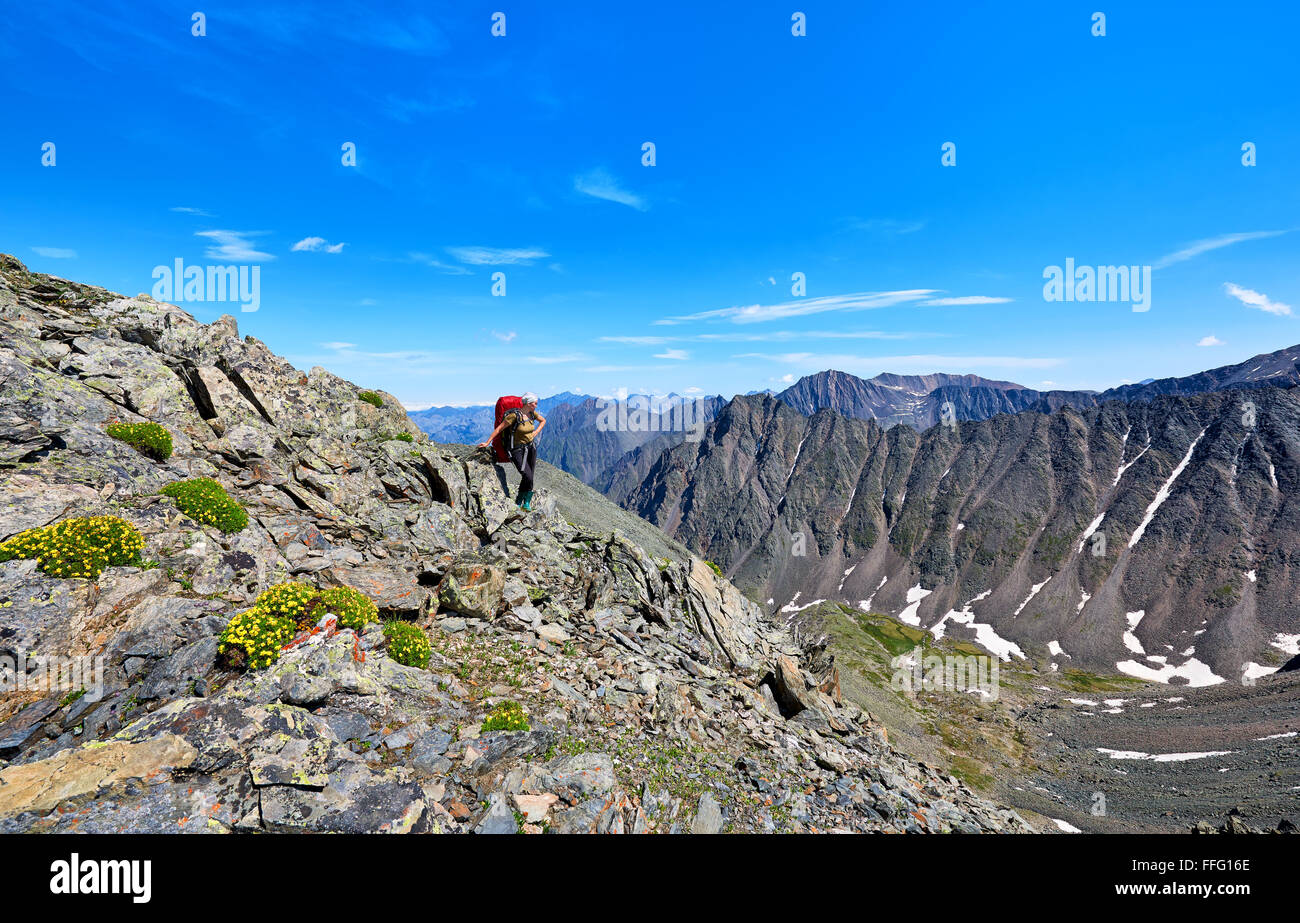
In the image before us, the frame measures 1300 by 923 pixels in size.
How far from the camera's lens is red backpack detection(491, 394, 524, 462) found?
24.4 m

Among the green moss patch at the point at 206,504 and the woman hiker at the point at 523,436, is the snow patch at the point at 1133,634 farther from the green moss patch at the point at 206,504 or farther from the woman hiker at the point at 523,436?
the green moss patch at the point at 206,504

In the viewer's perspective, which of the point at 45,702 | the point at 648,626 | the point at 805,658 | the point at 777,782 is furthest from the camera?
the point at 805,658

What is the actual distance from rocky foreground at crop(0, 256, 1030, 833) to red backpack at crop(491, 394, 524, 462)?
2141 mm

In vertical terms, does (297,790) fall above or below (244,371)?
below

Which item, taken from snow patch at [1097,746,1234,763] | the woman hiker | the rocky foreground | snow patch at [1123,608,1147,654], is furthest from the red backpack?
snow patch at [1123,608,1147,654]

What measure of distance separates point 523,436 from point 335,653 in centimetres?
1469

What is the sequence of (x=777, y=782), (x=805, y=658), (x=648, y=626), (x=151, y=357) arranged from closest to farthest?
(x=777, y=782) → (x=151, y=357) → (x=648, y=626) → (x=805, y=658)

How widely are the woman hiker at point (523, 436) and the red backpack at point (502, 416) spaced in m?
0.16

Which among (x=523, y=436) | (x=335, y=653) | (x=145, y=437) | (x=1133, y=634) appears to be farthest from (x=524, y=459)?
(x=1133, y=634)

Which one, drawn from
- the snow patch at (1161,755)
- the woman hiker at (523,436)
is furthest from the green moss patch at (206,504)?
the snow patch at (1161,755)

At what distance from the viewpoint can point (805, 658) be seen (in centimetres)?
3747

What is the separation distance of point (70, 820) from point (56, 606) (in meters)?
6.42
